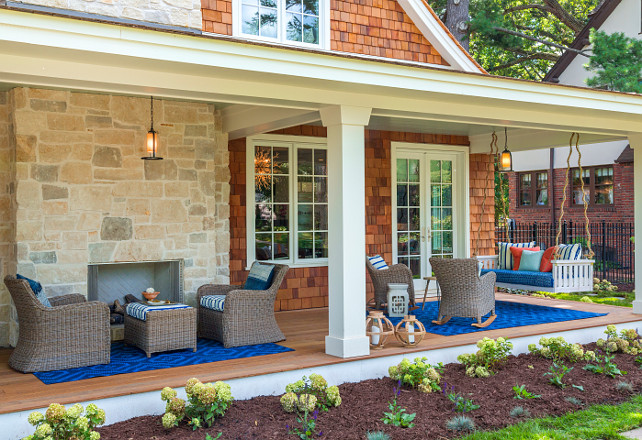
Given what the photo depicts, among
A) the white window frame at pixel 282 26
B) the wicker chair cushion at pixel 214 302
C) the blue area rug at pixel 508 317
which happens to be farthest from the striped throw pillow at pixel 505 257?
the wicker chair cushion at pixel 214 302

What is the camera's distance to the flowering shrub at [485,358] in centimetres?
571

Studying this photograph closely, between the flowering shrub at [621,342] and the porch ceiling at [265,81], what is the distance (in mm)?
2320

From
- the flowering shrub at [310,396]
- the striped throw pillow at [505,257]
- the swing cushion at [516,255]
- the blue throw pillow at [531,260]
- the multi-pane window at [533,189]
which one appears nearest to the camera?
the flowering shrub at [310,396]

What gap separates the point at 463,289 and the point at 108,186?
3955 mm

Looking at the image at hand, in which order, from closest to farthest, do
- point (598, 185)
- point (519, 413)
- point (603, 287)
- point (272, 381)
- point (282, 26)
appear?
point (519, 413) → point (272, 381) → point (282, 26) → point (603, 287) → point (598, 185)

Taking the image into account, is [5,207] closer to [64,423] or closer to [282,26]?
[64,423]

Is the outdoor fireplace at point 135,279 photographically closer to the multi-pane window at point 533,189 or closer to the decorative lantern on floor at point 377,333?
the decorative lantern on floor at point 377,333

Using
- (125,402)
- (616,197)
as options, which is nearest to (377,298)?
(125,402)

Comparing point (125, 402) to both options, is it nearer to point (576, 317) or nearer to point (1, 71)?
point (1, 71)

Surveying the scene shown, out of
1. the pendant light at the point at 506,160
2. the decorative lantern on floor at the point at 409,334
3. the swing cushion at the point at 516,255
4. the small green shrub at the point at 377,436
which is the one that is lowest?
the small green shrub at the point at 377,436

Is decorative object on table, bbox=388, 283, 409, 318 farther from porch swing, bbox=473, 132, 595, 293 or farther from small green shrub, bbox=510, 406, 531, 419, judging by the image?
small green shrub, bbox=510, 406, 531, 419

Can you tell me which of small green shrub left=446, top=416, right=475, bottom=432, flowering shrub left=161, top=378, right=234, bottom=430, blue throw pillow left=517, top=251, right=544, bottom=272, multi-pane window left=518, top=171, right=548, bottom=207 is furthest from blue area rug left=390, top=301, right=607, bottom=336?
multi-pane window left=518, top=171, right=548, bottom=207

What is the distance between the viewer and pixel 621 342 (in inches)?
264

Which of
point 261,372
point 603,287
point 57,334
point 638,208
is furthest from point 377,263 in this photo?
point 603,287
